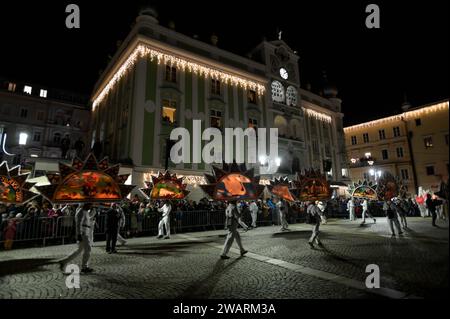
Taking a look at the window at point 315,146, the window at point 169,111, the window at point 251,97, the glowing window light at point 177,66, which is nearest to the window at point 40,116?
the glowing window light at point 177,66

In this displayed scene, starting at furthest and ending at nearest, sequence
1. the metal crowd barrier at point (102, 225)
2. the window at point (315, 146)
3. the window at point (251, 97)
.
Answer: the window at point (315, 146) → the window at point (251, 97) → the metal crowd barrier at point (102, 225)

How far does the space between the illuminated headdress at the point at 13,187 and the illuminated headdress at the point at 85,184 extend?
2.38 m

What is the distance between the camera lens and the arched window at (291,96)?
113 ft

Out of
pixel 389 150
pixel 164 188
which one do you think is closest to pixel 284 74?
pixel 389 150

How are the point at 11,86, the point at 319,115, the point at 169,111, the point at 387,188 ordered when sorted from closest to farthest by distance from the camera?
1. the point at 387,188
2. the point at 169,111
3. the point at 11,86
4. the point at 319,115

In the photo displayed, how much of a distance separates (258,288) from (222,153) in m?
20.8

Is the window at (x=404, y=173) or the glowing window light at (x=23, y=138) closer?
the glowing window light at (x=23, y=138)

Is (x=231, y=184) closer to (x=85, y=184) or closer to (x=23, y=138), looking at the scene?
(x=85, y=184)

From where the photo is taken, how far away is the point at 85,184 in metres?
9.80

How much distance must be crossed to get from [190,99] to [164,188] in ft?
44.7

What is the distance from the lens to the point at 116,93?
28234 mm

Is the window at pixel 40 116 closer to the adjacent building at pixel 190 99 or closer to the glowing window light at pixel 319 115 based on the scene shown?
the adjacent building at pixel 190 99

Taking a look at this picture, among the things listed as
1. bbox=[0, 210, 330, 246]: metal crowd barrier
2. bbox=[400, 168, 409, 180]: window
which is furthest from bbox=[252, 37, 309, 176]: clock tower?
bbox=[400, 168, 409, 180]: window
